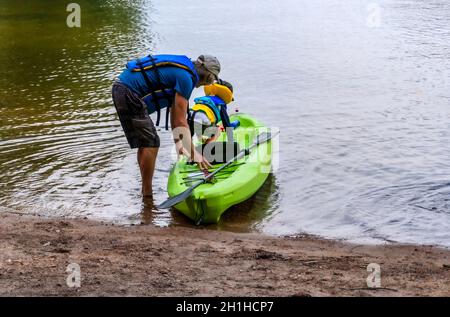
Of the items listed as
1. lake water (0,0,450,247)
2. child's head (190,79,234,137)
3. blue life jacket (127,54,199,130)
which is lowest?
lake water (0,0,450,247)

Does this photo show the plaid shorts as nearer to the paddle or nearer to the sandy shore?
the paddle

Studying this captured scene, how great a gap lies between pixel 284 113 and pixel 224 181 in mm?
4776

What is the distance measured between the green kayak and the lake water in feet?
0.78

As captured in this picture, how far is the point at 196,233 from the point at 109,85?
7802 mm

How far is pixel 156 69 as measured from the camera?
6.66 meters

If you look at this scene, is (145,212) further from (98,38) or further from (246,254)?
(98,38)

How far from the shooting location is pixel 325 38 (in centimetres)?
1884

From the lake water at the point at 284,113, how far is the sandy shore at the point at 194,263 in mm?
627

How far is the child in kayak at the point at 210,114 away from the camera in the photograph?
312 inches

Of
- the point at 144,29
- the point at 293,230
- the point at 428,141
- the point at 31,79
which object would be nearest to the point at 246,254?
the point at 293,230

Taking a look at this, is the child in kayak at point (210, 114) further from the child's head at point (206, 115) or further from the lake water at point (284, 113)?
the lake water at point (284, 113)

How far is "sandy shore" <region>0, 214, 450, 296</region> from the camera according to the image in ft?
15.2

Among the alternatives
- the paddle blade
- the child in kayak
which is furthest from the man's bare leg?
the child in kayak

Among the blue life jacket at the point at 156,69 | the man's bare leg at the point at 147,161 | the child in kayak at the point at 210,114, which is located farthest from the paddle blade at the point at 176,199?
the child in kayak at the point at 210,114
